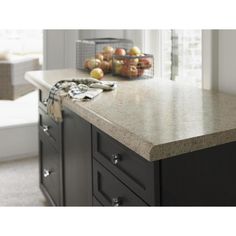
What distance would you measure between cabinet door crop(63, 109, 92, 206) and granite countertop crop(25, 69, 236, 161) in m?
0.12

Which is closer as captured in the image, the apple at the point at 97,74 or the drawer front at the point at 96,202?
the drawer front at the point at 96,202

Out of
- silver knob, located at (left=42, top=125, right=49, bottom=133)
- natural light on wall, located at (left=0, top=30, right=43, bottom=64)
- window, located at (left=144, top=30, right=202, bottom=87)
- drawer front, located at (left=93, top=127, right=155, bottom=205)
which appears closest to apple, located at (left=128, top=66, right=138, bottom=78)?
window, located at (left=144, top=30, right=202, bottom=87)

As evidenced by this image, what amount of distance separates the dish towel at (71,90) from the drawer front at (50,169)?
352 millimetres

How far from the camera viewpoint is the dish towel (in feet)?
6.15

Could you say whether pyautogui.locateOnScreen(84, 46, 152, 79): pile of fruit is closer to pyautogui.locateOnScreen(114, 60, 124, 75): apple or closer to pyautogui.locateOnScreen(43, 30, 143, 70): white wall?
pyautogui.locateOnScreen(114, 60, 124, 75): apple

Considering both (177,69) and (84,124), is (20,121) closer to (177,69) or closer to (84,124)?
(177,69)

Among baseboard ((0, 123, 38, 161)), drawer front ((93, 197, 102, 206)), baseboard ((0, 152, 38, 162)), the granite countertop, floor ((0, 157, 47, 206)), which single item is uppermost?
the granite countertop

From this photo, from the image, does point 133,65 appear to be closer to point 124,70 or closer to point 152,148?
point 124,70

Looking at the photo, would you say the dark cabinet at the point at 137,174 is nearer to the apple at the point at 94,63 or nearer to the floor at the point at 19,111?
the apple at the point at 94,63

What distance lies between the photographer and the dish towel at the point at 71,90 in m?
1.87

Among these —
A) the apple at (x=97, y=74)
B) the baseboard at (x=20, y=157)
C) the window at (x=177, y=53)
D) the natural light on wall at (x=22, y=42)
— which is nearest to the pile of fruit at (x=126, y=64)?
the apple at (x=97, y=74)

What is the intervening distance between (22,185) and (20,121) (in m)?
0.77

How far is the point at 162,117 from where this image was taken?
4.77ft
